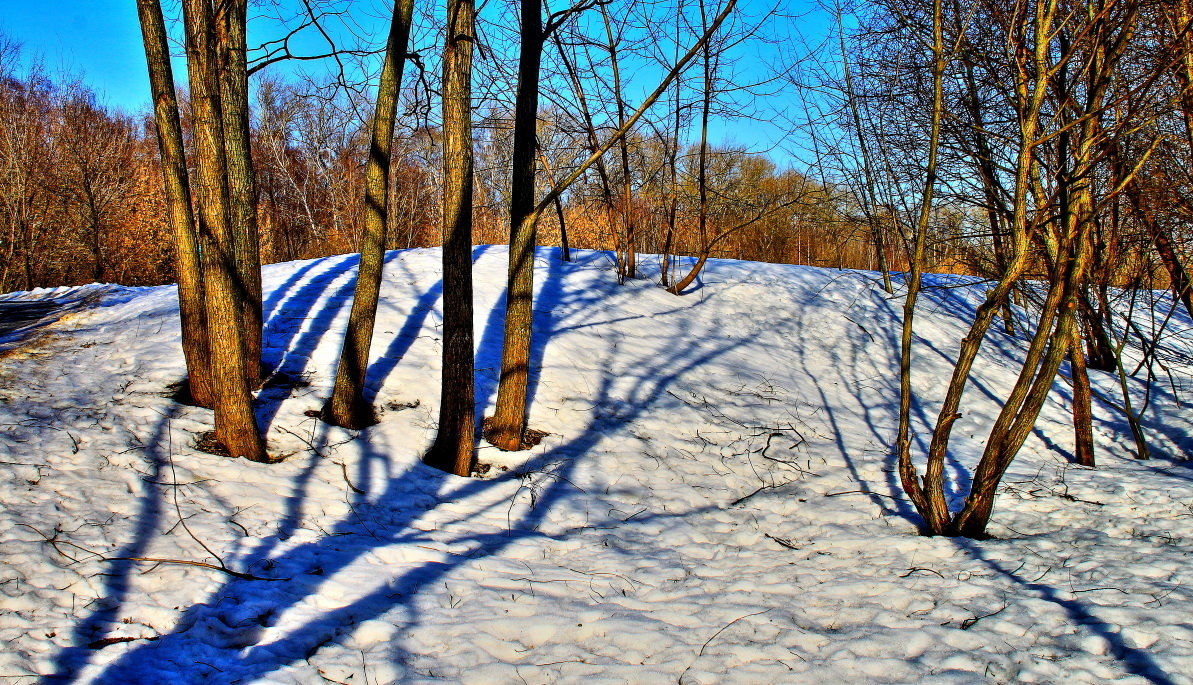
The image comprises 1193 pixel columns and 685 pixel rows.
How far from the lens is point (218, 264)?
4953 millimetres

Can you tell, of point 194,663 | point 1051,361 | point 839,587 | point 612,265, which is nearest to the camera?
point 194,663

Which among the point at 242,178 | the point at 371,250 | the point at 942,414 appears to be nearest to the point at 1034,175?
the point at 942,414

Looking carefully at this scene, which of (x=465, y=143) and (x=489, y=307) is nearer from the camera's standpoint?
(x=465, y=143)

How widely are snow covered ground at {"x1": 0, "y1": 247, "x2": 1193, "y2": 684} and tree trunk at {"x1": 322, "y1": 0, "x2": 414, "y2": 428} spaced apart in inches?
11.1

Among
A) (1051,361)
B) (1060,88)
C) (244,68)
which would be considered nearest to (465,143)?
(244,68)

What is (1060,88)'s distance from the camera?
20.4 feet

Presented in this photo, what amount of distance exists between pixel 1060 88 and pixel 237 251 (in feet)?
25.4

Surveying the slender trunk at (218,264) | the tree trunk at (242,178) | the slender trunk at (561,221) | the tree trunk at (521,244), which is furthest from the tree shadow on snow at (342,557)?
the slender trunk at (561,221)

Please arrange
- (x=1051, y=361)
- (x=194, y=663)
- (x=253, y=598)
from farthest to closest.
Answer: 1. (x=1051, y=361)
2. (x=253, y=598)
3. (x=194, y=663)

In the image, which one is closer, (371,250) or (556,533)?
(556,533)

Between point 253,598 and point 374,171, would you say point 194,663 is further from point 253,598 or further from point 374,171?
point 374,171

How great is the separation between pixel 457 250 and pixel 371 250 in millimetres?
1059

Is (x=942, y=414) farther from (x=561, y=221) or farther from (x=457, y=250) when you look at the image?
(x=561, y=221)

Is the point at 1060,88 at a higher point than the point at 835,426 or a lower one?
higher
